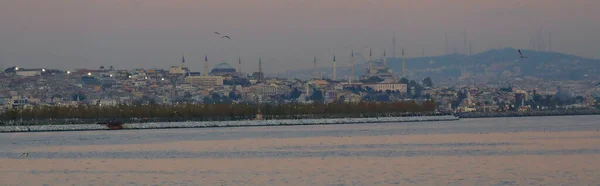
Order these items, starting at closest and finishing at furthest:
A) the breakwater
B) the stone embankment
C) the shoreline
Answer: the stone embankment → the shoreline → the breakwater

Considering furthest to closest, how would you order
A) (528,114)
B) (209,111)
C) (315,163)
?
1. (528,114)
2. (209,111)
3. (315,163)

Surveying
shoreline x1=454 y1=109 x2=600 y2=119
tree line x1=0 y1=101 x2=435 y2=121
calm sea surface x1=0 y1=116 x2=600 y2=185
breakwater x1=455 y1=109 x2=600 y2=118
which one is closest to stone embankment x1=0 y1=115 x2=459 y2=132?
tree line x1=0 y1=101 x2=435 y2=121

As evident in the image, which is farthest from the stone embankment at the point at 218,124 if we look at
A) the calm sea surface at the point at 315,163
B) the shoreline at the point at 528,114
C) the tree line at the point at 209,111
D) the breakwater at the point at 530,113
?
the calm sea surface at the point at 315,163

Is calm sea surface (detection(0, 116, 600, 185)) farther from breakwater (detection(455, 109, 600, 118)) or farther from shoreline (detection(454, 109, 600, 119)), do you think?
breakwater (detection(455, 109, 600, 118))

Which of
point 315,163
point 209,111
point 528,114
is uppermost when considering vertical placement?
point 528,114

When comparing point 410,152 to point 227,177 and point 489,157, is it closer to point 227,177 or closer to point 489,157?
point 489,157

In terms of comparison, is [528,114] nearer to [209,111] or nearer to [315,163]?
[209,111]

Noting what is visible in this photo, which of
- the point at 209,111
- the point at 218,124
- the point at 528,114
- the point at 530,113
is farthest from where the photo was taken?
the point at 530,113

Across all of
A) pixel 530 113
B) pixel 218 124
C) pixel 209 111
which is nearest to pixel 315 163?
pixel 218 124

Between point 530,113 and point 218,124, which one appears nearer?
point 218,124
